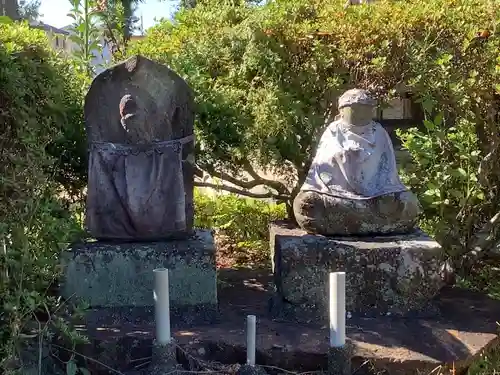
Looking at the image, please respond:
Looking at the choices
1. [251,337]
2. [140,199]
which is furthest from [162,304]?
[140,199]

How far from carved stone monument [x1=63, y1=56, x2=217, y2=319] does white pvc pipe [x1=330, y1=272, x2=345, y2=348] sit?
88 cm

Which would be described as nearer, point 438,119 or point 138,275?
point 138,275

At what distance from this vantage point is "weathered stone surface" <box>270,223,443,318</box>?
315cm

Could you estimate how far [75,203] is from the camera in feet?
13.6

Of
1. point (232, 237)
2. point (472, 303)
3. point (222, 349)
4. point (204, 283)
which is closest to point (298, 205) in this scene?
point (204, 283)

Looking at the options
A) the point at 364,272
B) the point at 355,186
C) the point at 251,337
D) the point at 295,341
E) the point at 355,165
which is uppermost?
the point at 355,165

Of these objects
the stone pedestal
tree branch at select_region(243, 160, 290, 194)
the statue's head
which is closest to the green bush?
the stone pedestal

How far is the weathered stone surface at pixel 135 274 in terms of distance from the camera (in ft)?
10.1

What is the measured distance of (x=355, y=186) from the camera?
324 cm

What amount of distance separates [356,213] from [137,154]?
1.21 metres

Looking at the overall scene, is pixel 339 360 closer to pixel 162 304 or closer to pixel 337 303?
pixel 337 303

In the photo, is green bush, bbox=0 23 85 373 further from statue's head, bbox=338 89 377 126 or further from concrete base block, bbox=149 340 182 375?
statue's head, bbox=338 89 377 126

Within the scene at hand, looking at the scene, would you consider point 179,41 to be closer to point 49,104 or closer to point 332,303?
point 49,104

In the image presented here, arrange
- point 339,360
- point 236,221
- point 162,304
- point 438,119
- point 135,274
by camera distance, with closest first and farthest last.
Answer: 1. point 162,304
2. point 339,360
3. point 135,274
4. point 438,119
5. point 236,221
